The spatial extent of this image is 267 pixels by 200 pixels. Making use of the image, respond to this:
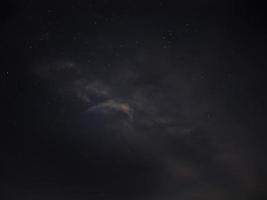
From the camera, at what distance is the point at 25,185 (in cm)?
3141

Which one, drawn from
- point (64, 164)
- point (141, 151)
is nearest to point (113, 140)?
point (141, 151)

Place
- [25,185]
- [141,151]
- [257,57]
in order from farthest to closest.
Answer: [25,185] → [141,151] → [257,57]

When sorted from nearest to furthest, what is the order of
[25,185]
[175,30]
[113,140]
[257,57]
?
1. [175,30]
2. [257,57]
3. [113,140]
4. [25,185]

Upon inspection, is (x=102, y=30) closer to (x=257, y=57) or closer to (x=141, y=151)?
(x=257, y=57)

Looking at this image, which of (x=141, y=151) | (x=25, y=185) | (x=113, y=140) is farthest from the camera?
(x=25, y=185)

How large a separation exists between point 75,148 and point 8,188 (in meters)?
13.0

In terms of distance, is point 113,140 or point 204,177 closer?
point 113,140

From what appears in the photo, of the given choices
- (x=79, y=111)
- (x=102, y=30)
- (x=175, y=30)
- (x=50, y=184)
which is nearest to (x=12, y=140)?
(x=79, y=111)

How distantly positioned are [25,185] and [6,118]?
13376mm

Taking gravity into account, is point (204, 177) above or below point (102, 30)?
below

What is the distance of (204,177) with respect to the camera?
2672cm

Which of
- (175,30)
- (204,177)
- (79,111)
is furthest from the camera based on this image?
(204,177)

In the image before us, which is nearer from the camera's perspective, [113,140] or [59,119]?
[59,119]

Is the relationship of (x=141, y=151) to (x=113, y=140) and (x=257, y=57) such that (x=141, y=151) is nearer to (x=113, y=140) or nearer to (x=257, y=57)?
(x=113, y=140)
